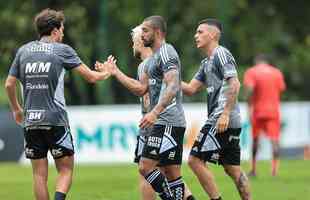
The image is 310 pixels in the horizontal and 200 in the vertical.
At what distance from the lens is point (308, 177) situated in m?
18.7

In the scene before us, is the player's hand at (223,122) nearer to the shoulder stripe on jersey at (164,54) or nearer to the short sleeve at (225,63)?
the short sleeve at (225,63)

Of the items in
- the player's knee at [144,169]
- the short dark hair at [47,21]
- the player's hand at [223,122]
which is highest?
the short dark hair at [47,21]

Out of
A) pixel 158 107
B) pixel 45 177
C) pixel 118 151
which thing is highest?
pixel 158 107

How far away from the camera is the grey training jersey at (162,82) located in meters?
11.3

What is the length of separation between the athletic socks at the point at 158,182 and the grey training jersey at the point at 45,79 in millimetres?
1101

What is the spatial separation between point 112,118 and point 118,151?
1.01 metres

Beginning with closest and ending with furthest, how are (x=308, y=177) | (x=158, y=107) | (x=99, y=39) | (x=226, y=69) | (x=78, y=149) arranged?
(x=158, y=107) < (x=226, y=69) < (x=308, y=177) < (x=78, y=149) < (x=99, y=39)

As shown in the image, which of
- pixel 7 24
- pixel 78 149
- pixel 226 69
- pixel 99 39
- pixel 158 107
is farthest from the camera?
pixel 7 24

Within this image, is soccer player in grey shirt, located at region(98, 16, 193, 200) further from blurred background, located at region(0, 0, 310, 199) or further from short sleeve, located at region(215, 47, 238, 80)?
blurred background, located at region(0, 0, 310, 199)

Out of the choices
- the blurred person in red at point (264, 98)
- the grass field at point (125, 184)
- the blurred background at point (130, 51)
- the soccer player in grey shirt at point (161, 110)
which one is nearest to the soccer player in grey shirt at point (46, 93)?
the soccer player in grey shirt at point (161, 110)

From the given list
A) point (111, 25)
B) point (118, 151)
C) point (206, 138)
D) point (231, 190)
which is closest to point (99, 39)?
point (111, 25)

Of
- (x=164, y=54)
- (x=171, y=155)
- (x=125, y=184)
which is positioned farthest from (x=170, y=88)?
(x=125, y=184)

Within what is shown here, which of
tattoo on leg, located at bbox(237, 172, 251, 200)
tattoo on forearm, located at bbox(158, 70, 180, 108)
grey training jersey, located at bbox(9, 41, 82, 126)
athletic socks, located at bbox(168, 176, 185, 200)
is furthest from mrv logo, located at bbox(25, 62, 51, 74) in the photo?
tattoo on leg, located at bbox(237, 172, 251, 200)

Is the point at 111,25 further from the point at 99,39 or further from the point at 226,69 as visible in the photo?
the point at 226,69
